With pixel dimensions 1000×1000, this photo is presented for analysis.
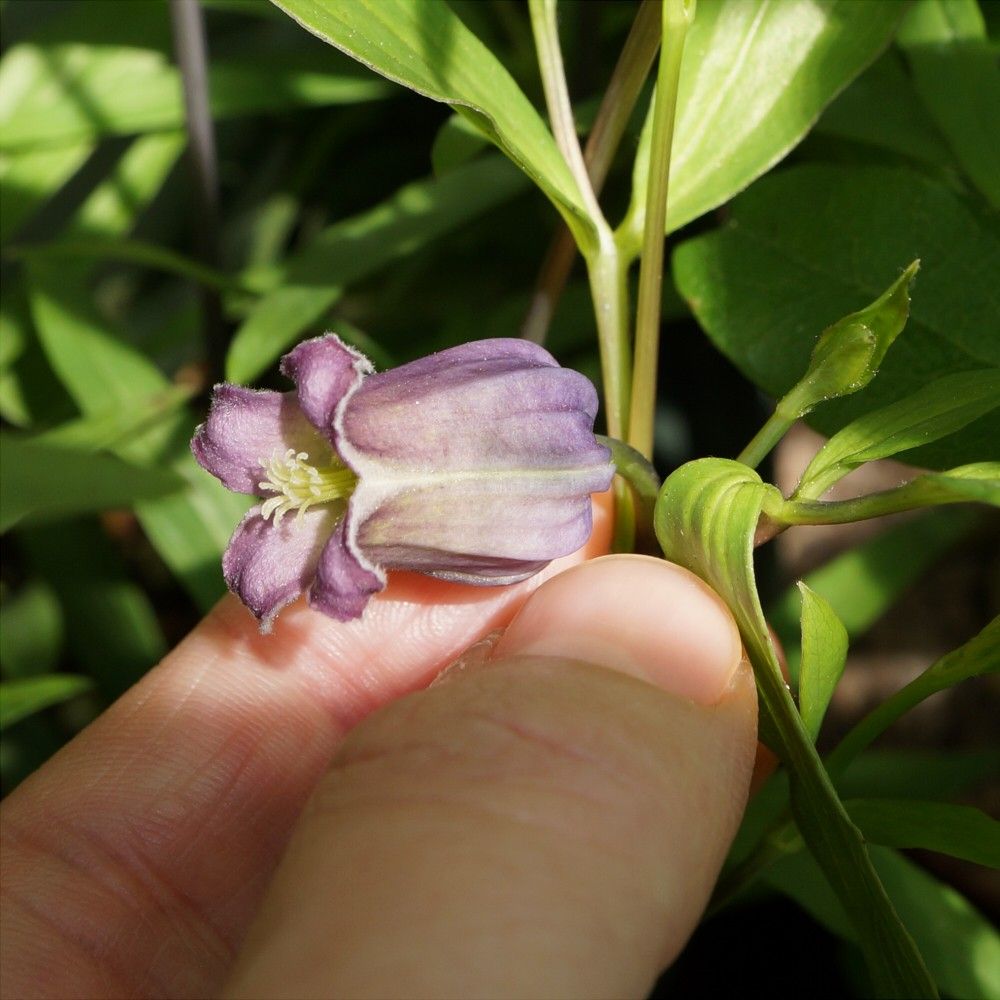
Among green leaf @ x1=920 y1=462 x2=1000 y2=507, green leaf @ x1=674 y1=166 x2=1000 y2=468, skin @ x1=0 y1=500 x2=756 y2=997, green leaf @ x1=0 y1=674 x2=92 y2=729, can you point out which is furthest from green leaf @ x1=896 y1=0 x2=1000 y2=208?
green leaf @ x1=0 y1=674 x2=92 y2=729

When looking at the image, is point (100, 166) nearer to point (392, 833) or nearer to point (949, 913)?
point (392, 833)

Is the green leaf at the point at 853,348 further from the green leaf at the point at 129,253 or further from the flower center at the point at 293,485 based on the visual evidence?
the green leaf at the point at 129,253

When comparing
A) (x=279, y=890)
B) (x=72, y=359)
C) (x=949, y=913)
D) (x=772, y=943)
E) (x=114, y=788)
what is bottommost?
(x=772, y=943)

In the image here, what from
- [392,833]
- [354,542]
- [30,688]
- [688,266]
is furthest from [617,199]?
[392,833]

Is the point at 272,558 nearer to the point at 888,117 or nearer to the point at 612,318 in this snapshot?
the point at 612,318

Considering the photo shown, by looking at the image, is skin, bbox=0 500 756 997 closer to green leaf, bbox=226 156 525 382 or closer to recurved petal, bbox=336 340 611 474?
recurved petal, bbox=336 340 611 474
